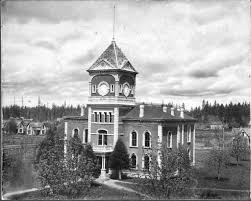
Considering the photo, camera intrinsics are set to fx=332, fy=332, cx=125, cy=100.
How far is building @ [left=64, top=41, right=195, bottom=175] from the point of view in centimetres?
2056

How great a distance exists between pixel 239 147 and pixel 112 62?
906cm

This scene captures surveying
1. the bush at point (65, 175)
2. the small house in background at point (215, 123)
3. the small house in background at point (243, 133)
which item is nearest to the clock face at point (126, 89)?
the small house in background at point (215, 123)

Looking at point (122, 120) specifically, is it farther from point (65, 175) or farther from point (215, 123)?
point (65, 175)

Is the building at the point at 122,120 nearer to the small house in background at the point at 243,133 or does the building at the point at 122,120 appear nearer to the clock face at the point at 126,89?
the clock face at the point at 126,89

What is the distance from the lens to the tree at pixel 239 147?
18.5m

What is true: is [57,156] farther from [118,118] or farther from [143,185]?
[118,118]

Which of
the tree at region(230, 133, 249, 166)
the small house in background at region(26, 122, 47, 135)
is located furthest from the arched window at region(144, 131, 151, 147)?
the small house in background at region(26, 122, 47, 135)

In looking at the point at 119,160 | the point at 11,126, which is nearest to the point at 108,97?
the point at 119,160

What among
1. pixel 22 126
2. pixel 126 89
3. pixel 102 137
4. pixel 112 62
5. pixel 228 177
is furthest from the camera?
pixel 102 137

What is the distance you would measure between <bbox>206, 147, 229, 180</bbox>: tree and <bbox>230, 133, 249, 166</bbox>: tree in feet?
1.75

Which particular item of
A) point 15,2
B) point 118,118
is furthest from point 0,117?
point 118,118

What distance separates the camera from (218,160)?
1933 cm

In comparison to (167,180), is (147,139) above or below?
above

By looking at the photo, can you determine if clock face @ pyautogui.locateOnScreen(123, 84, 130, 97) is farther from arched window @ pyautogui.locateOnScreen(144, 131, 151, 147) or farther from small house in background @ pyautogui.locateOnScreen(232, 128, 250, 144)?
small house in background @ pyautogui.locateOnScreen(232, 128, 250, 144)
